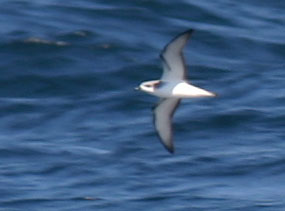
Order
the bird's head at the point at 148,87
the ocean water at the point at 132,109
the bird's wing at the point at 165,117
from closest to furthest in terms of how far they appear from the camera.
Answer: the bird's head at the point at 148,87 < the bird's wing at the point at 165,117 < the ocean water at the point at 132,109

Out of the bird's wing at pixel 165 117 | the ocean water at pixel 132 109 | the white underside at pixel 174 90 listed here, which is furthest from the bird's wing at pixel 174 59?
the ocean water at pixel 132 109

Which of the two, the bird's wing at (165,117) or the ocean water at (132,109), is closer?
the bird's wing at (165,117)

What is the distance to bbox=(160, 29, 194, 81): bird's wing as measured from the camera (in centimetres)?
2011

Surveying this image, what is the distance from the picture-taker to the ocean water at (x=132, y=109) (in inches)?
1194

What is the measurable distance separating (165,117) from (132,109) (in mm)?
12001

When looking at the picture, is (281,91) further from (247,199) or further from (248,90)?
(247,199)

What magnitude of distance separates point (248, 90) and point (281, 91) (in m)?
0.95

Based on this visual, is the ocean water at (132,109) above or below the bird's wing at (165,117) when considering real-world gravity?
below

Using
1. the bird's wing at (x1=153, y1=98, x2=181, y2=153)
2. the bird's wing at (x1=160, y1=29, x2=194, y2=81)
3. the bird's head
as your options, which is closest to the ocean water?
the bird's wing at (x1=153, y1=98, x2=181, y2=153)

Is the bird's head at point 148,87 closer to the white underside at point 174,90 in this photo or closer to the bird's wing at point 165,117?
the white underside at point 174,90

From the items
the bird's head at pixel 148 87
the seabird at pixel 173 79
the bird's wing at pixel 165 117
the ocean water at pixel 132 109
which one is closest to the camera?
the seabird at pixel 173 79

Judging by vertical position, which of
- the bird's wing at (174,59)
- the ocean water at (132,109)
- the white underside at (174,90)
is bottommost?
the ocean water at (132,109)

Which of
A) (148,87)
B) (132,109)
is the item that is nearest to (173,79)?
(148,87)

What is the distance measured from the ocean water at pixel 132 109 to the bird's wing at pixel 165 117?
6846 mm
